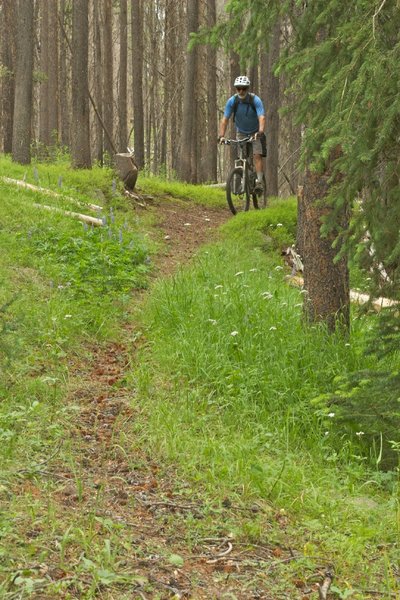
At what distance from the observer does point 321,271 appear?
739cm

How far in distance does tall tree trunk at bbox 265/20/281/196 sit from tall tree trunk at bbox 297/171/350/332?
36.7 feet

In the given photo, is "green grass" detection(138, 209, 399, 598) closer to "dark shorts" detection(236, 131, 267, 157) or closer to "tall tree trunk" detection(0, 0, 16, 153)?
"dark shorts" detection(236, 131, 267, 157)

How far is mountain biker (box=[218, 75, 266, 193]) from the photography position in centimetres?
1342

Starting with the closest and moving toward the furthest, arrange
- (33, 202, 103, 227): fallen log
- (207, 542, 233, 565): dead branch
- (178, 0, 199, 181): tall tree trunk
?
(207, 542, 233, 565): dead branch
(33, 202, 103, 227): fallen log
(178, 0, 199, 181): tall tree trunk

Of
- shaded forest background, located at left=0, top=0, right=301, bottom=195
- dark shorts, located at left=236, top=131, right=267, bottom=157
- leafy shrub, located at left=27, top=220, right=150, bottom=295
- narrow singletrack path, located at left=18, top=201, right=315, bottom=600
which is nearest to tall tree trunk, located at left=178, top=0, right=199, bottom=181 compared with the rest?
shaded forest background, located at left=0, top=0, right=301, bottom=195

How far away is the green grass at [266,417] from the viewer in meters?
4.15

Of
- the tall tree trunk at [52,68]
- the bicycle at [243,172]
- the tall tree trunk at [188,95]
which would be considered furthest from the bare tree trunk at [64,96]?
the bicycle at [243,172]

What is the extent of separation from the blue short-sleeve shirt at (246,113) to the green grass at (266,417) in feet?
18.4

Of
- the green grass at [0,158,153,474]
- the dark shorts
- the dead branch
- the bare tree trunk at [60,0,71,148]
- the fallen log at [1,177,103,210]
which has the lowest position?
the dead branch

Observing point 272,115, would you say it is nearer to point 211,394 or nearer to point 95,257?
point 95,257

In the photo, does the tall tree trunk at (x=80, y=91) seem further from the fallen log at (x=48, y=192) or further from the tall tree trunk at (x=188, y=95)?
the tall tree trunk at (x=188, y=95)

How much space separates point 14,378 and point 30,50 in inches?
475

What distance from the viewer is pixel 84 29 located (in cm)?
1672

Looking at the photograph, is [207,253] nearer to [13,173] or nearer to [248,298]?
[248,298]
